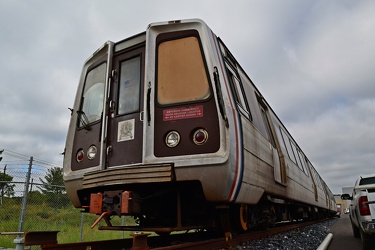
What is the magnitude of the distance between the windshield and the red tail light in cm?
308

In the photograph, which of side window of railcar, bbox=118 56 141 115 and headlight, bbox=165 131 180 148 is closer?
headlight, bbox=165 131 180 148

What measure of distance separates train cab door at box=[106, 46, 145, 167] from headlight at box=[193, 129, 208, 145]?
0.72 meters

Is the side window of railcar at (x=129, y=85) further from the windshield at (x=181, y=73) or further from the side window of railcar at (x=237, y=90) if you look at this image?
the side window of railcar at (x=237, y=90)

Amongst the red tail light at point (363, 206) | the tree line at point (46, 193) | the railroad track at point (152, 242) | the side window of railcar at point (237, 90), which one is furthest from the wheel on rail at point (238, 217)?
the tree line at point (46, 193)

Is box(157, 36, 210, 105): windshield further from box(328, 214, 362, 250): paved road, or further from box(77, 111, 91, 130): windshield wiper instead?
box(328, 214, 362, 250): paved road

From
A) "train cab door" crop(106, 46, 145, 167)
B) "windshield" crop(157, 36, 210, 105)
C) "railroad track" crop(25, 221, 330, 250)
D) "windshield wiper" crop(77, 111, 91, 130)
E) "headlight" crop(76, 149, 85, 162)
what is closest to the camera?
"railroad track" crop(25, 221, 330, 250)

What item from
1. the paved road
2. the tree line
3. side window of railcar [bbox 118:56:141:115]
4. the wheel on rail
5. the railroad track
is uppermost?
side window of railcar [bbox 118:56:141:115]

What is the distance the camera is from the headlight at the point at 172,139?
3812mm

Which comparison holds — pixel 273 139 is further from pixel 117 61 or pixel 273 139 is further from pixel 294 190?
pixel 117 61

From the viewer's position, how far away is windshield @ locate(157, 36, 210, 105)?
13.1 ft

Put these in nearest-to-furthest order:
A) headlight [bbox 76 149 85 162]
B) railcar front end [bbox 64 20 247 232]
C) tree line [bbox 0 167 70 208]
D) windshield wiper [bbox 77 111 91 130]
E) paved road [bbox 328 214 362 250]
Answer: railcar front end [bbox 64 20 247 232], headlight [bbox 76 149 85 162], windshield wiper [bbox 77 111 91 130], paved road [bbox 328 214 362 250], tree line [bbox 0 167 70 208]

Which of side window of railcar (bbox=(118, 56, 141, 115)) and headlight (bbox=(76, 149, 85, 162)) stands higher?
side window of railcar (bbox=(118, 56, 141, 115))

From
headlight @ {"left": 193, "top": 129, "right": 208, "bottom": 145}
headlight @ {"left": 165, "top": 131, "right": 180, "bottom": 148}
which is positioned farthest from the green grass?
headlight @ {"left": 193, "top": 129, "right": 208, "bottom": 145}

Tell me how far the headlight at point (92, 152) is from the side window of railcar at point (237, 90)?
2093 millimetres
